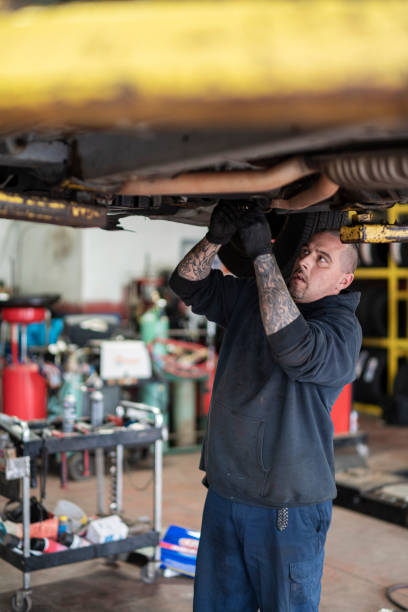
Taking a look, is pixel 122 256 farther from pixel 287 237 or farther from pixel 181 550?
pixel 287 237

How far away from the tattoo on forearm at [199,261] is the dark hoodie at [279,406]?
0.04 metres

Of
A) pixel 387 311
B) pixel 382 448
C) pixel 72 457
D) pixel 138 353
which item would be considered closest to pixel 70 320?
pixel 138 353

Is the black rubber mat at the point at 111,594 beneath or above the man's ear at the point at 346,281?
beneath

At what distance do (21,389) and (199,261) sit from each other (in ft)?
11.7

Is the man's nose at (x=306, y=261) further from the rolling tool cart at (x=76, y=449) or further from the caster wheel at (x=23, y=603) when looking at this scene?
the caster wheel at (x=23, y=603)

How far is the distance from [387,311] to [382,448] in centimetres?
271

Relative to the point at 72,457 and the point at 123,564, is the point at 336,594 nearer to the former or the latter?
the point at 123,564

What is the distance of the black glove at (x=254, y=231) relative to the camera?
6.21 feet

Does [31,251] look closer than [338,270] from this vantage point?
No

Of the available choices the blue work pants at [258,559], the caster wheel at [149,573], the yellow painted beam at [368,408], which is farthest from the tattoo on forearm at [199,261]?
the yellow painted beam at [368,408]

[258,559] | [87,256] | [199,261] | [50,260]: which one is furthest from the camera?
[50,260]

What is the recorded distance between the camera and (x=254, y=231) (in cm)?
189

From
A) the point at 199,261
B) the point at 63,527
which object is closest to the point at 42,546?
the point at 63,527

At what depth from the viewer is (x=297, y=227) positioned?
7.30 feet
